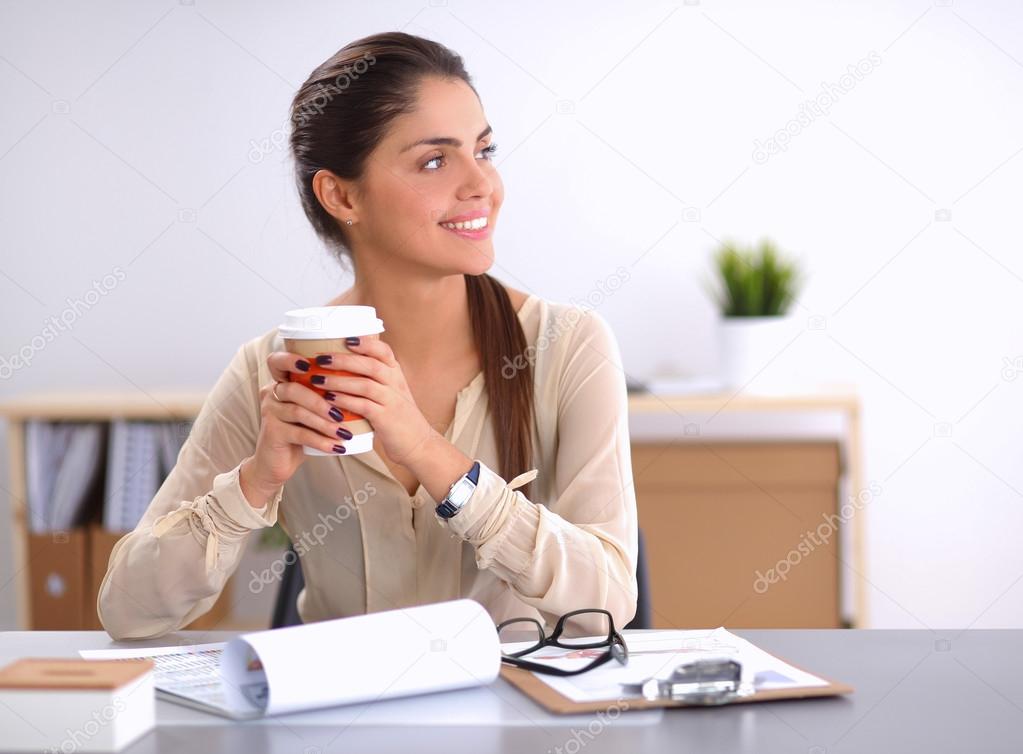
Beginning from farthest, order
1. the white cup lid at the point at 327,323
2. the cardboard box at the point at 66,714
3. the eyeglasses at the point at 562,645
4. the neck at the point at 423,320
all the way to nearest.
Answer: the neck at the point at 423,320 → the white cup lid at the point at 327,323 → the eyeglasses at the point at 562,645 → the cardboard box at the point at 66,714

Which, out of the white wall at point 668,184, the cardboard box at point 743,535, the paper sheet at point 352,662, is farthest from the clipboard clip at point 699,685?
the white wall at point 668,184

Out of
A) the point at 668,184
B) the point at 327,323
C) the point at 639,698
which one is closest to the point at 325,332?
the point at 327,323

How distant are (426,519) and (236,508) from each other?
1.03 ft

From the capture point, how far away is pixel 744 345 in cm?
324

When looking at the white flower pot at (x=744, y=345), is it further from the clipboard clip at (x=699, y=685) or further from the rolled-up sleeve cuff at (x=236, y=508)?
the clipboard clip at (x=699, y=685)

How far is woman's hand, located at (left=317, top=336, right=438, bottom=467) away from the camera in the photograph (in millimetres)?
1438

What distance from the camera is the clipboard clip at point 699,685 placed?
45.1 inches

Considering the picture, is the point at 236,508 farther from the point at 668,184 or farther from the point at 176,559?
the point at 668,184

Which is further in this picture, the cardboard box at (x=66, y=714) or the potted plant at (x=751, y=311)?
the potted plant at (x=751, y=311)

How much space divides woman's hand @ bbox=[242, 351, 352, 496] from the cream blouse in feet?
0.27

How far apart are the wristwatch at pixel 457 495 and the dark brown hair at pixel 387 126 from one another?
23 cm

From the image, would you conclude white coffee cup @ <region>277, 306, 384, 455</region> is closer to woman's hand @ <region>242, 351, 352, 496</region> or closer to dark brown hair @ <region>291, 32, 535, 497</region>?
woman's hand @ <region>242, 351, 352, 496</region>

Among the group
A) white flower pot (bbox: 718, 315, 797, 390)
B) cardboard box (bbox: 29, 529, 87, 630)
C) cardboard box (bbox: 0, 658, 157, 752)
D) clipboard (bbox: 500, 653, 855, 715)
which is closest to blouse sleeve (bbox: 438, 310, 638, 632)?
clipboard (bbox: 500, 653, 855, 715)

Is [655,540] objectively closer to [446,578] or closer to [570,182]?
[570,182]
